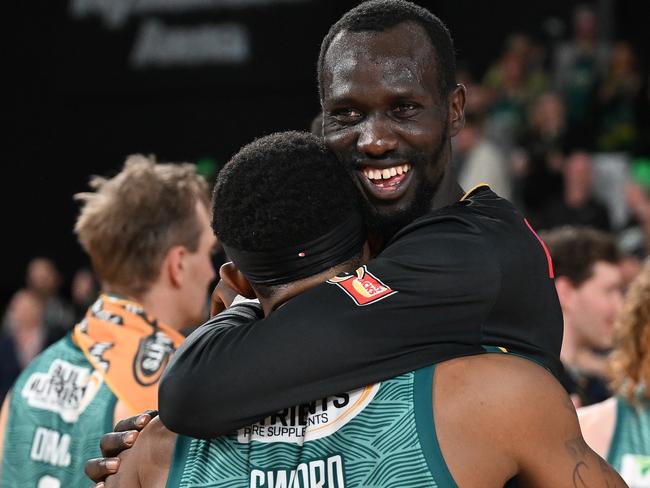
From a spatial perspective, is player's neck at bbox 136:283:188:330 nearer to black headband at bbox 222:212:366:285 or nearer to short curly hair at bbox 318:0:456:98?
short curly hair at bbox 318:0:456:98

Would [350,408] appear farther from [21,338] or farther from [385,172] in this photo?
[21,338]

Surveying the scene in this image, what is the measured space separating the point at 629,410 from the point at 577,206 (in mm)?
5046

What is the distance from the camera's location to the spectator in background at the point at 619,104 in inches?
381

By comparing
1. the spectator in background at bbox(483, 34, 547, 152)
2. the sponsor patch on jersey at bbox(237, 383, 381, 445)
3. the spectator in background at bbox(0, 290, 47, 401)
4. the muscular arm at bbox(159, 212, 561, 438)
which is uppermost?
the muscular arm at bbox(159, 212, 561, 438)

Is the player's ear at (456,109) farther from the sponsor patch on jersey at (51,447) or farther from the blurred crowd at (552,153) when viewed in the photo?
the blurred crowd at (552,153)

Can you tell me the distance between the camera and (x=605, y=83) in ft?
32.8

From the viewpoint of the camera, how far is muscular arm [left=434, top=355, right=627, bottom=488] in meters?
1.82

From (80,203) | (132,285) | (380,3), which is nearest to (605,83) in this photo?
(80,203)

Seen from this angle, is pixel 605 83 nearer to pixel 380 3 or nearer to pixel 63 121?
pixel 63 121

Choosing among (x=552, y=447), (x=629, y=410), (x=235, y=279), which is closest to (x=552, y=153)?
(x=629, y=410)

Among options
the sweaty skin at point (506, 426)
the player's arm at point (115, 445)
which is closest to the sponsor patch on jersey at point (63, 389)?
the player's arm at point (115, 445)

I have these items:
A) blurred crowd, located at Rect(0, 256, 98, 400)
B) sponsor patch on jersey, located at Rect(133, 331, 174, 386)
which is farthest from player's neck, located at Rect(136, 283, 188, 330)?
blurred crowd, located at Rect(0, 256, 98, 400)

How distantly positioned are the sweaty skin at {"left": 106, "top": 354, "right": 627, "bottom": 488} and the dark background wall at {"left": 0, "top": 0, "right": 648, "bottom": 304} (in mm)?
7551

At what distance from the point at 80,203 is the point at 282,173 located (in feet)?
27.8
